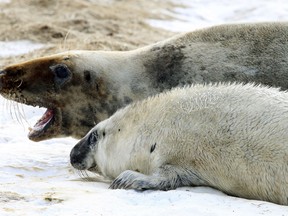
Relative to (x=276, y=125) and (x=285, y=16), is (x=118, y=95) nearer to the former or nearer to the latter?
(x=276, y=125)

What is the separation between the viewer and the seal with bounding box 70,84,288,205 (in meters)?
5.19

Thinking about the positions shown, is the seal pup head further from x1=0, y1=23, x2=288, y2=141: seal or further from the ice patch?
the ice patch

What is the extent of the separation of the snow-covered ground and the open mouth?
5.2 inches

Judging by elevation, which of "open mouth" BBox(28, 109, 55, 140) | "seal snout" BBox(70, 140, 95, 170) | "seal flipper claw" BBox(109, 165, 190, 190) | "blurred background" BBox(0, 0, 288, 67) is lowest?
"blurred background" BBox(0, 0, 288, 67)

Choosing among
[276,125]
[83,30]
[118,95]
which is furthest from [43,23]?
[276,125]

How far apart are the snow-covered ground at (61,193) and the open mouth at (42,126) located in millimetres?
131

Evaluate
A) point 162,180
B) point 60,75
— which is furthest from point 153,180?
point 60,75

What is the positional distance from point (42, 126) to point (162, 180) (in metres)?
2.33

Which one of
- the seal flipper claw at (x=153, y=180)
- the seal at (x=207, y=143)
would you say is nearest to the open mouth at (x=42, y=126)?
the seal at (x=207, y=143)

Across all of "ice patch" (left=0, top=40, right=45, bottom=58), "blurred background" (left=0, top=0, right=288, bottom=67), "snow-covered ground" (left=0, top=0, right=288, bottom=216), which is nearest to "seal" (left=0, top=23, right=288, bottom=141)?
"snow-covered ground" (left=0, top=0, right=288, bottom=216)

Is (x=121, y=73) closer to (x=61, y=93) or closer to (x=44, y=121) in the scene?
(x=61, y=93)

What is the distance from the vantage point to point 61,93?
7566 mm

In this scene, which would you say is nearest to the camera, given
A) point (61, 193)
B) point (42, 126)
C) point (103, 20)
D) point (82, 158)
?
point (61, 193)

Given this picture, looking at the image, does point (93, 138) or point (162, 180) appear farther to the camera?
point (93, 138)
